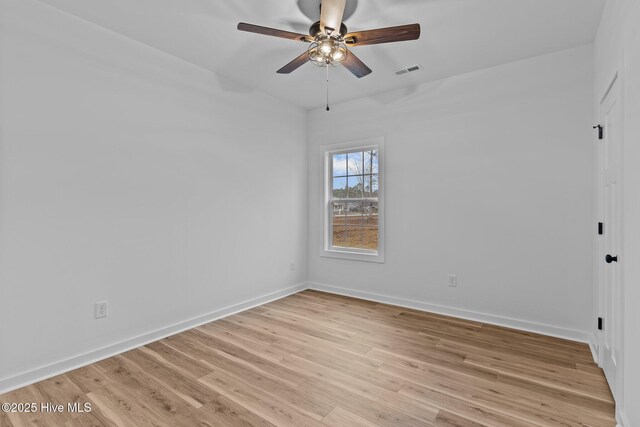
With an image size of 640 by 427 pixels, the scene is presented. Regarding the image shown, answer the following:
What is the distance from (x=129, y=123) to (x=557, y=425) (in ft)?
12.4

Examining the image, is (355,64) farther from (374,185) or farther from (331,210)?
(331,210)

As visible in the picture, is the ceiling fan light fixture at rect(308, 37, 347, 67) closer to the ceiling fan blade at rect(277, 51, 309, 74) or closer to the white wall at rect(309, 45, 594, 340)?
the ceiling fan blade at rect(277, 51, 309, 74)

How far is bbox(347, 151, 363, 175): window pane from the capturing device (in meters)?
4.52

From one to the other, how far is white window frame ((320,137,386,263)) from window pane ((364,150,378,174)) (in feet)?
0.26

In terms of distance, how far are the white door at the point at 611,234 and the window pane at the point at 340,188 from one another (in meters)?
2.85

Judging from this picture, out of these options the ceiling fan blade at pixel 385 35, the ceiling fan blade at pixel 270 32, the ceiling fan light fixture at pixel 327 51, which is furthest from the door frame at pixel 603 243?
the ceiling fan blade at pixel 270 32

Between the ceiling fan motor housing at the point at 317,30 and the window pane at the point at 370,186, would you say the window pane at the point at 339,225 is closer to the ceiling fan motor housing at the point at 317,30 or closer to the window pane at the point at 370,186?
the window pane at the point at 370,186

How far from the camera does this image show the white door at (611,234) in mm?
1998

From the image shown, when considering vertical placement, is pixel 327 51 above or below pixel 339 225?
above

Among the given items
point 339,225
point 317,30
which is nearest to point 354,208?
point 339,225

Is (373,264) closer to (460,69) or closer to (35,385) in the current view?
(460,69)

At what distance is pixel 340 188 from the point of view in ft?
15.5

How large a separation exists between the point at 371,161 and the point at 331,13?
8.10 ft

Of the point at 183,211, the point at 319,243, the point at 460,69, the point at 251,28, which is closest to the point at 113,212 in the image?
the point at 183,211
